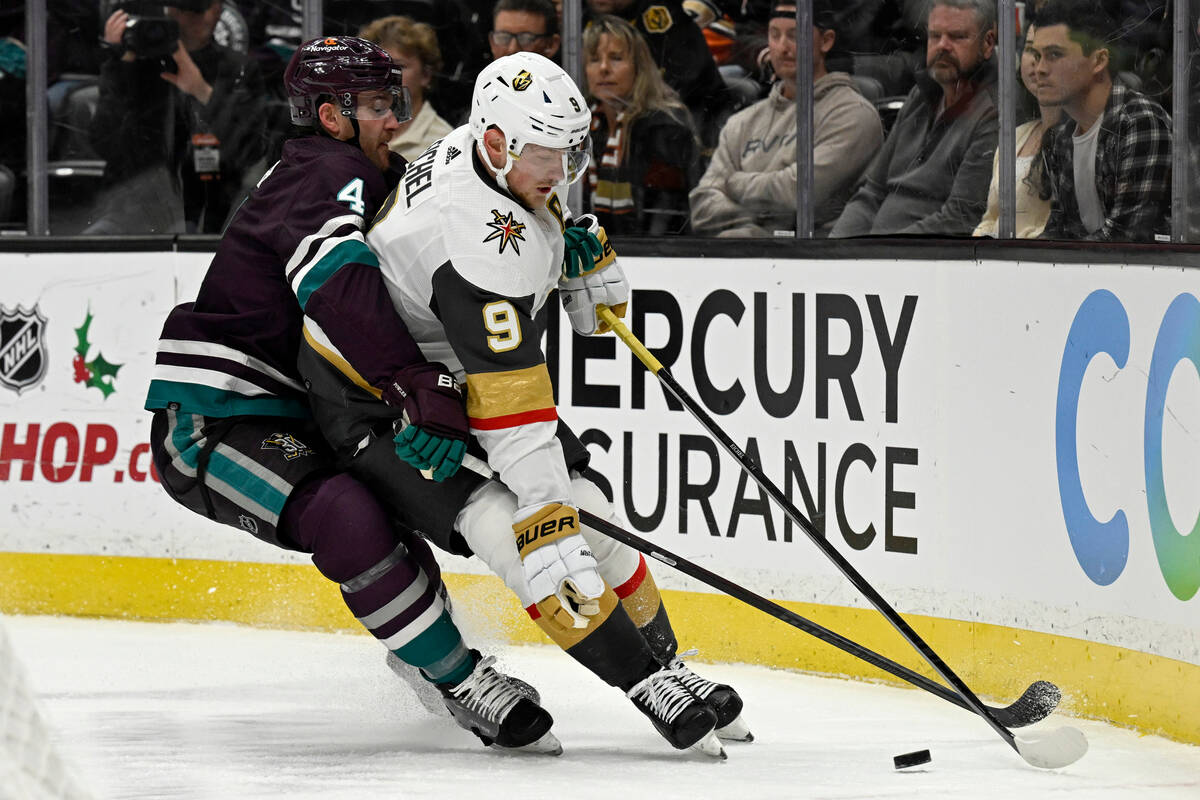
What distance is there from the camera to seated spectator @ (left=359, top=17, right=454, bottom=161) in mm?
4895

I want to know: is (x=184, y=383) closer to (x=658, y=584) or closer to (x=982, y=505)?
(x=658, y=584)

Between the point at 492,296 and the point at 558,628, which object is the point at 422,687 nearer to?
the point at 558,628

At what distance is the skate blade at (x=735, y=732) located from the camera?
3453mm

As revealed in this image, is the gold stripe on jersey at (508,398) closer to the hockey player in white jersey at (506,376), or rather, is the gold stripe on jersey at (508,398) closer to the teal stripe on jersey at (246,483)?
the hockey player in white jersey at (506,376)

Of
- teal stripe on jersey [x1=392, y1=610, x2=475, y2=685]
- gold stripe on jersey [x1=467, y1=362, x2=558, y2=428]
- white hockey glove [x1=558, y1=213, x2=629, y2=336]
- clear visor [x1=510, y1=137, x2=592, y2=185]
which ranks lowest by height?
teal stripe on jersey [x1=392, y1=610, x2=475, y2=685]

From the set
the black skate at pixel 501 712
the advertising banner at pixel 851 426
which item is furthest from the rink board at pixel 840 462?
the black skate at pixel 501 712

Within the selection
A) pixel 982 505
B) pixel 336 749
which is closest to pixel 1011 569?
pixel 982 505

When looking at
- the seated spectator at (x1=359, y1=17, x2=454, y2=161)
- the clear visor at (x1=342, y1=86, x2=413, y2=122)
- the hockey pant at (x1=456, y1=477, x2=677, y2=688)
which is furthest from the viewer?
the seated spectator at (x1=359, y1=17, x2=454, y2=161)

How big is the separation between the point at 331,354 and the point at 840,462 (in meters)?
1.37

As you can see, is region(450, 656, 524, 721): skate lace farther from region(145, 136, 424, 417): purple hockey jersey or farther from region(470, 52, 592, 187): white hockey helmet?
region(470, 52, 592, 187): white hockey helmet

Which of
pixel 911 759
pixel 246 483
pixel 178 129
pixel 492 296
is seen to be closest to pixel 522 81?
pixel 492 296

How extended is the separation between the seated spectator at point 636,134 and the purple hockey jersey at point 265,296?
51.0 inches

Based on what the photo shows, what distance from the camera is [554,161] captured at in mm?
3137

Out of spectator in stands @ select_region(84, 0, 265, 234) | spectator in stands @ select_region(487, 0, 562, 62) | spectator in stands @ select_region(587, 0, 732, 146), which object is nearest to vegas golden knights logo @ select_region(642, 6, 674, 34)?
spectator in stands @ select_region(587, 0, 732, 146)
